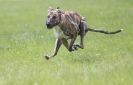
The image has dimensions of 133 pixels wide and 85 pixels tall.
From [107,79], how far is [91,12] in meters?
29.6

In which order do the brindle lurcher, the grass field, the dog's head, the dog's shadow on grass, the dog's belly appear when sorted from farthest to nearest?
the dog's shadow on grass → the dog's belly → the brindle lurcher → the dog's head → the grass field

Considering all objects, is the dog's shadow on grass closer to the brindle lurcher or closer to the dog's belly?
the brindle lurcher

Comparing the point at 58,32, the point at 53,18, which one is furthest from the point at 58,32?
the point at 53,18

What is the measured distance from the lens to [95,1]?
158 feet

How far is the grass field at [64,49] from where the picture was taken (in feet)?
35.9

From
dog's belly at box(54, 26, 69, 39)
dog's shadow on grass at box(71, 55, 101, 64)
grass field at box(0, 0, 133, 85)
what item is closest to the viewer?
grass field at box(0, 0, 133, 85)

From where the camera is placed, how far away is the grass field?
10927 millimetres

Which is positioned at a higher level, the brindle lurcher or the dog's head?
the dog's head

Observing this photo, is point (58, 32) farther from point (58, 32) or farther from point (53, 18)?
point (53, 18)

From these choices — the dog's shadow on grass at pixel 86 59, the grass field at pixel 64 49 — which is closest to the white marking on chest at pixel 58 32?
the grass field at pixel 64 49

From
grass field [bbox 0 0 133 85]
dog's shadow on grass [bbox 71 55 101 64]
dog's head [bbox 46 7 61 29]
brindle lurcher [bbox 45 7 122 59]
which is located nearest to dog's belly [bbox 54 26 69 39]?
brindle lurcher [bbox 45 7 122 59]

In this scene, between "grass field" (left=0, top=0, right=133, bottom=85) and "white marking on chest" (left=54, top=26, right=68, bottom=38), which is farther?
"white marking on chest" (left=54, top=26, right=68, bottom=38)

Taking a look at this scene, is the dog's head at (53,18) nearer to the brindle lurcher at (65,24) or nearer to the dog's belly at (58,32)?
the brindle lurcher at (65,24)

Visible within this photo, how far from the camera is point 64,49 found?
20156 millimetres
